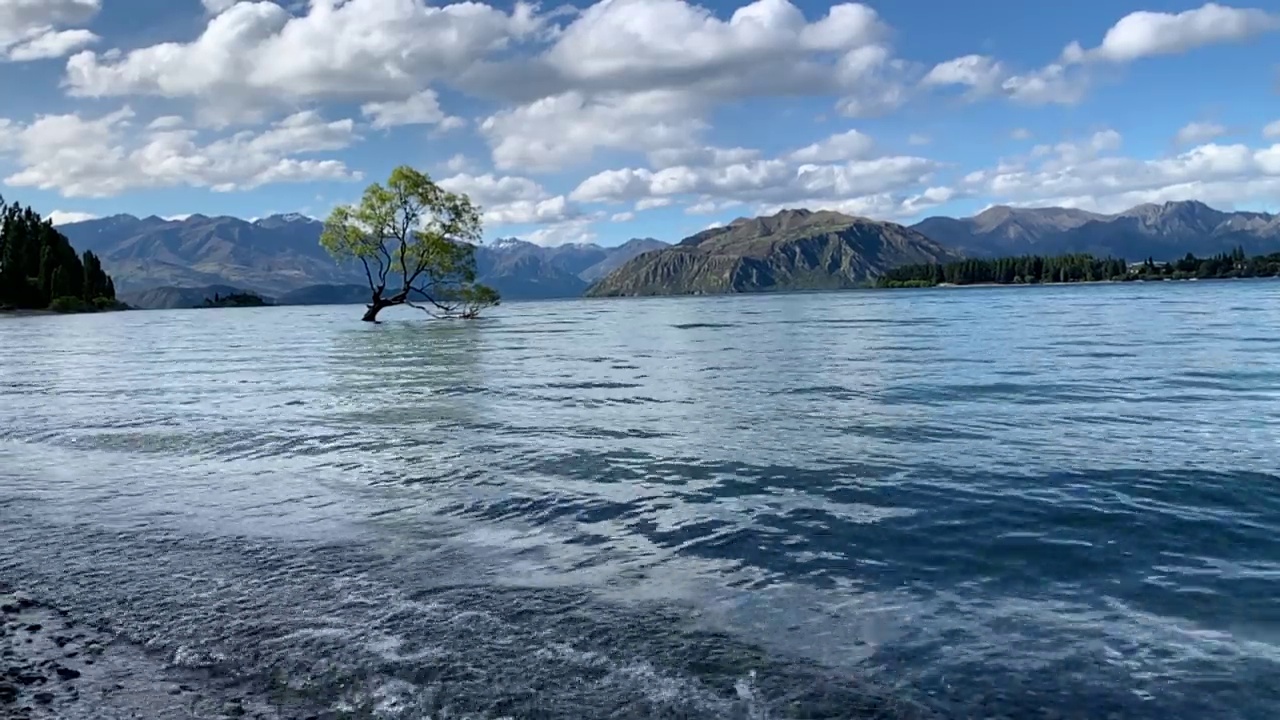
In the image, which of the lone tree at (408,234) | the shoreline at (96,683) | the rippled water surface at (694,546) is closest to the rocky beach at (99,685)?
the shoreline at (96,683)

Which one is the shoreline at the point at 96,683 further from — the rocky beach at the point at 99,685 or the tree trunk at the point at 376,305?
the tree trunk at the point at 376,305

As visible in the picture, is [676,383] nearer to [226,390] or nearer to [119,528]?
[226,390]

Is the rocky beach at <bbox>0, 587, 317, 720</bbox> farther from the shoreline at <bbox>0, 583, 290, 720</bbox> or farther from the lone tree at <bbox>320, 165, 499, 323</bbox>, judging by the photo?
the lone tree at <bbox>320, 165, 499, 323</bbox>

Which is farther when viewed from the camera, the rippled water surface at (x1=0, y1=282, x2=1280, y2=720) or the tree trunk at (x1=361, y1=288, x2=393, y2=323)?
the tree trunk at (x1=361, y1=288, x2=393, y2=323)

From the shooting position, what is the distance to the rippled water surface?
9.20 metres

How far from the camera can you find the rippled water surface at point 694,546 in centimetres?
920

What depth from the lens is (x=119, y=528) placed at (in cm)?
1546

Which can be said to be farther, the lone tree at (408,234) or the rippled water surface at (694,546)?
the lone tree at (408,234)

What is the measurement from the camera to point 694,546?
14.0 metres

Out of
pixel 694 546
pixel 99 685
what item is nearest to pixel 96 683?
pixel 99 685

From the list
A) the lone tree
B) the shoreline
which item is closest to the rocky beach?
the shoreline

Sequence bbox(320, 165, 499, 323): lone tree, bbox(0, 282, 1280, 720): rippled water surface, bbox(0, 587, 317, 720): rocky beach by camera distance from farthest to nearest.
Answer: bbox(320, 165, 499, 323): lone tree
bbox(0, 282, 1280, 720): rippled water surface
bbox(0, 587, 317, 720): rocky beach

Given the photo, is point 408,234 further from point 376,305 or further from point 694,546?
point 694,546

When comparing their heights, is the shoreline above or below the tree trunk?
below
